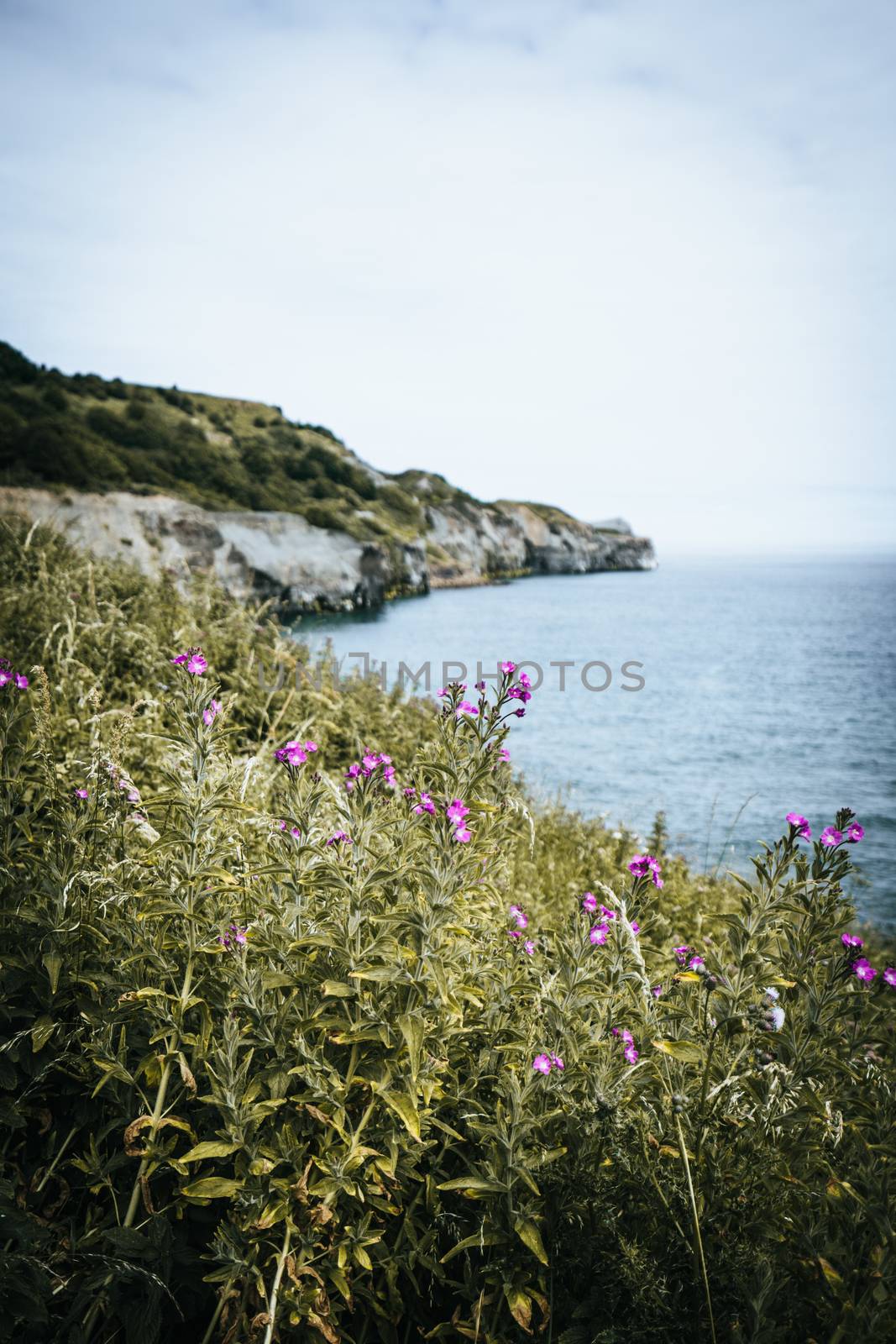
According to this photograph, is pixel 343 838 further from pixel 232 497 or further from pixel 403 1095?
pixel 232 497

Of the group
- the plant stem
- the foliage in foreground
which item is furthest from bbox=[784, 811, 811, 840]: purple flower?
the plant stem

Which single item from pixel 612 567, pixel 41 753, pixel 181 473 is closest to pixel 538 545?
pixel 612 567

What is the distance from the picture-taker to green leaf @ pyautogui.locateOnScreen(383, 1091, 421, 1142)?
1.79 metres

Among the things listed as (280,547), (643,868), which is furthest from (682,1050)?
(280,547)

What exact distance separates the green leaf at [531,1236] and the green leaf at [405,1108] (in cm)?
37

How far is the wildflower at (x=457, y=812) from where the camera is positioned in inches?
74.2

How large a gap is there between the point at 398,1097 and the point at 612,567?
429 ft

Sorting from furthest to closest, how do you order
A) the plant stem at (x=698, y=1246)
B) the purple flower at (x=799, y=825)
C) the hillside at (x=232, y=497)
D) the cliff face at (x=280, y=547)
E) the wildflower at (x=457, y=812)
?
the hillside at (x=232, y=497) → the cliff face at (x=280, y=547) → the purple flower at (x=799, y=825) → the wildflower at (x=457, y=812) → the plant stem at (x=698, y=1246)

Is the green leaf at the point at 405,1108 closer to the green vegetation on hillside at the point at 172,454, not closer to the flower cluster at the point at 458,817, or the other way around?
the flower cluster at the point at 458,817

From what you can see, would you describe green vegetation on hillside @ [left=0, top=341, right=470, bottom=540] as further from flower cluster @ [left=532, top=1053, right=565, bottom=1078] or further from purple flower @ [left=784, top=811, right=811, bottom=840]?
purple flower @ [left=784, top=811, right=811, bottom=840]

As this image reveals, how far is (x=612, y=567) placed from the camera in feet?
420

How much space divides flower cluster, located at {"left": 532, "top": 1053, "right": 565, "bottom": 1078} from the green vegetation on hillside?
19.1 m

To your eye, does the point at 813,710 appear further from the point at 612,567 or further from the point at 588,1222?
the point at 612,567

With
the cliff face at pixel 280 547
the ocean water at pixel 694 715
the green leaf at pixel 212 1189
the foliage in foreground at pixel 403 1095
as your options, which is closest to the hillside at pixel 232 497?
the cliff face at pixel 280 547
